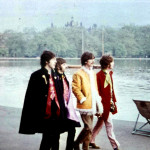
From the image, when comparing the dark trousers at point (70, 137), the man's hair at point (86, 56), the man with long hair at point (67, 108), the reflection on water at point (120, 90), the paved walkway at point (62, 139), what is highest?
the man's hair at point (86, 56)

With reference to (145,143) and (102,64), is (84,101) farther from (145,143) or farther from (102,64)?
(145,143)

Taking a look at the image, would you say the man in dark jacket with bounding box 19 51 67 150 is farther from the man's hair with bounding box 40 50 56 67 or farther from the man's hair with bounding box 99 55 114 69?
the man's hair with bounding box 99 55 114 69

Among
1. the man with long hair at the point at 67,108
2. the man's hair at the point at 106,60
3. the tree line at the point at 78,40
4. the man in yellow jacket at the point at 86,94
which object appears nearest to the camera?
the man with long hair at the point at 67,108

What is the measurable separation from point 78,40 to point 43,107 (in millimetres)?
37372

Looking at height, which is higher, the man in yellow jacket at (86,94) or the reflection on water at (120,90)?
the man in yellow jacket at (86,94)

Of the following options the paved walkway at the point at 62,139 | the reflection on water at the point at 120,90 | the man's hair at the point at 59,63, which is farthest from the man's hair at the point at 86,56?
the reflection on water at the point at 120,90

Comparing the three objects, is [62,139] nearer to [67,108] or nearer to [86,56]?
[67,108]

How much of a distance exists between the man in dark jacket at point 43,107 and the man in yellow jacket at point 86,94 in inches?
19.0

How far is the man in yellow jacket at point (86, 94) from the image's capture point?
403 cm

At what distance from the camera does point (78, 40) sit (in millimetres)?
40594

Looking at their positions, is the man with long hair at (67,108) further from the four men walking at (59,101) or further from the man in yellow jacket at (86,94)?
the man in yellow jacket at (86,94)

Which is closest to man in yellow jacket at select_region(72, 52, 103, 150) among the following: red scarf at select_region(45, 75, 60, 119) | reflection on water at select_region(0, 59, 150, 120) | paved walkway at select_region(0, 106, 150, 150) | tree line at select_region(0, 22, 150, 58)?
red scarf at select_region(45, 75, 60, 119)

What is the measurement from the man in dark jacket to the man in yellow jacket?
0.48 meters

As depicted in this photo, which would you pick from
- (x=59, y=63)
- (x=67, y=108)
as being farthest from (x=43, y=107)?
(x=59, y=63)
